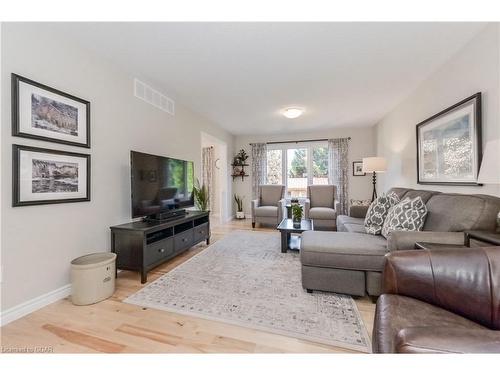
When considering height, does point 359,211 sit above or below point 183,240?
above

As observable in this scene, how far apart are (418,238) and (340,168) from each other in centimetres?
387

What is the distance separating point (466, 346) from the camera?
2.02ft

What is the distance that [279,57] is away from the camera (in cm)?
221

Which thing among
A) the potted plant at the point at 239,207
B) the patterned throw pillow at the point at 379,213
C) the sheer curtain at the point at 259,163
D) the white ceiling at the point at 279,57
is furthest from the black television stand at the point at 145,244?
the sheer curtain at the point at 259,163

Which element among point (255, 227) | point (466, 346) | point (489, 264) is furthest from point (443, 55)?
point (255, 227)

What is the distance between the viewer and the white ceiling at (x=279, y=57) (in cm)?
180

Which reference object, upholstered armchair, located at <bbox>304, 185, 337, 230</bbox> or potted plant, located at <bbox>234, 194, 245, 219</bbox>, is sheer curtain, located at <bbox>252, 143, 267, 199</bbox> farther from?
upholstered armchair, located at <bbox>304, 185, 337, 230</bbox>

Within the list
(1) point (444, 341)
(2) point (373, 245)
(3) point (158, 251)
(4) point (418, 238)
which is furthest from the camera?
(3) point (158, 251)

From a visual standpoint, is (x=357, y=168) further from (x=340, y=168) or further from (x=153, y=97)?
(x=153, y=97)

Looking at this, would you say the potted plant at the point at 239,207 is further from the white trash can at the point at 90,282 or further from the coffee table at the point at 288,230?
the white trash can at the point at 90,282

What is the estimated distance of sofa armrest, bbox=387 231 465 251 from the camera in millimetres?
1564

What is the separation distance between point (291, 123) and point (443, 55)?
9.11 ft

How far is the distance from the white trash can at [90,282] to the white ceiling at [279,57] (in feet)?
6.53

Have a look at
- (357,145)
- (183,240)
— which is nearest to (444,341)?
(183,240)
